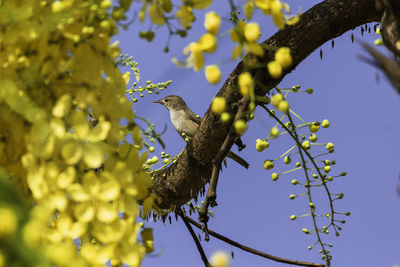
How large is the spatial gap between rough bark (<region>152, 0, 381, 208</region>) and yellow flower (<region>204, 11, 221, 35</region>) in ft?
2.73

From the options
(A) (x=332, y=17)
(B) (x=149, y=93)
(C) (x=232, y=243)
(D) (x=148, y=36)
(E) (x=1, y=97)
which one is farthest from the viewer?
(B) (x=149, y=93)

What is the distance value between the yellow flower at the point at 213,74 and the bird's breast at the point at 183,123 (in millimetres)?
3201

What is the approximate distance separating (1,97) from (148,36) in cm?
22

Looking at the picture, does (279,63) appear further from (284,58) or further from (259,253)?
(259,253)

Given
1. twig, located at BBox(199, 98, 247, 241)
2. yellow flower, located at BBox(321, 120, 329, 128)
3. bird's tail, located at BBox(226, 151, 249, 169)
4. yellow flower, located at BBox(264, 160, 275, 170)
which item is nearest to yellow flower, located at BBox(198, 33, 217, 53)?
twig, located at BBox(199, 98, 247, 241)

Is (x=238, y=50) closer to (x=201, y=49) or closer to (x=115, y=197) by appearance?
(x=201, y=49)

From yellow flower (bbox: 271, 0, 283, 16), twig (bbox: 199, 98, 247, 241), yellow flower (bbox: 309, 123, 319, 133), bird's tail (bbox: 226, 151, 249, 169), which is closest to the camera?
yellow flower (bbox: 271, 0, 283, 16)

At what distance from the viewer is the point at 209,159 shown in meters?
1.65

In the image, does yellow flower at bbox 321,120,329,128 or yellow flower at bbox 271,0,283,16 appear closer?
yellow flower at bbox 271,0,283,16

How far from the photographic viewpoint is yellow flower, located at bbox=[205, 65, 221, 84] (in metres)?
0.63

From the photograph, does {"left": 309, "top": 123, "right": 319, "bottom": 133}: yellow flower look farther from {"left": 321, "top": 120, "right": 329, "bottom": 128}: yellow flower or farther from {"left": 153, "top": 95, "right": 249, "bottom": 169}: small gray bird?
{"left": 153, "top": 95, "right": 249, "bottom": 169}: small gray bird

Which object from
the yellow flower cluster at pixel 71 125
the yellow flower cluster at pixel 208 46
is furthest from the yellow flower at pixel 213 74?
the yellow flower cluster at pixel 71 125

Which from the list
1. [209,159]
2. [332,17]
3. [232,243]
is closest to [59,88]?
[232,243]

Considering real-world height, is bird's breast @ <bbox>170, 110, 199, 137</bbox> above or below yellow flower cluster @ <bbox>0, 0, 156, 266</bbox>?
above
